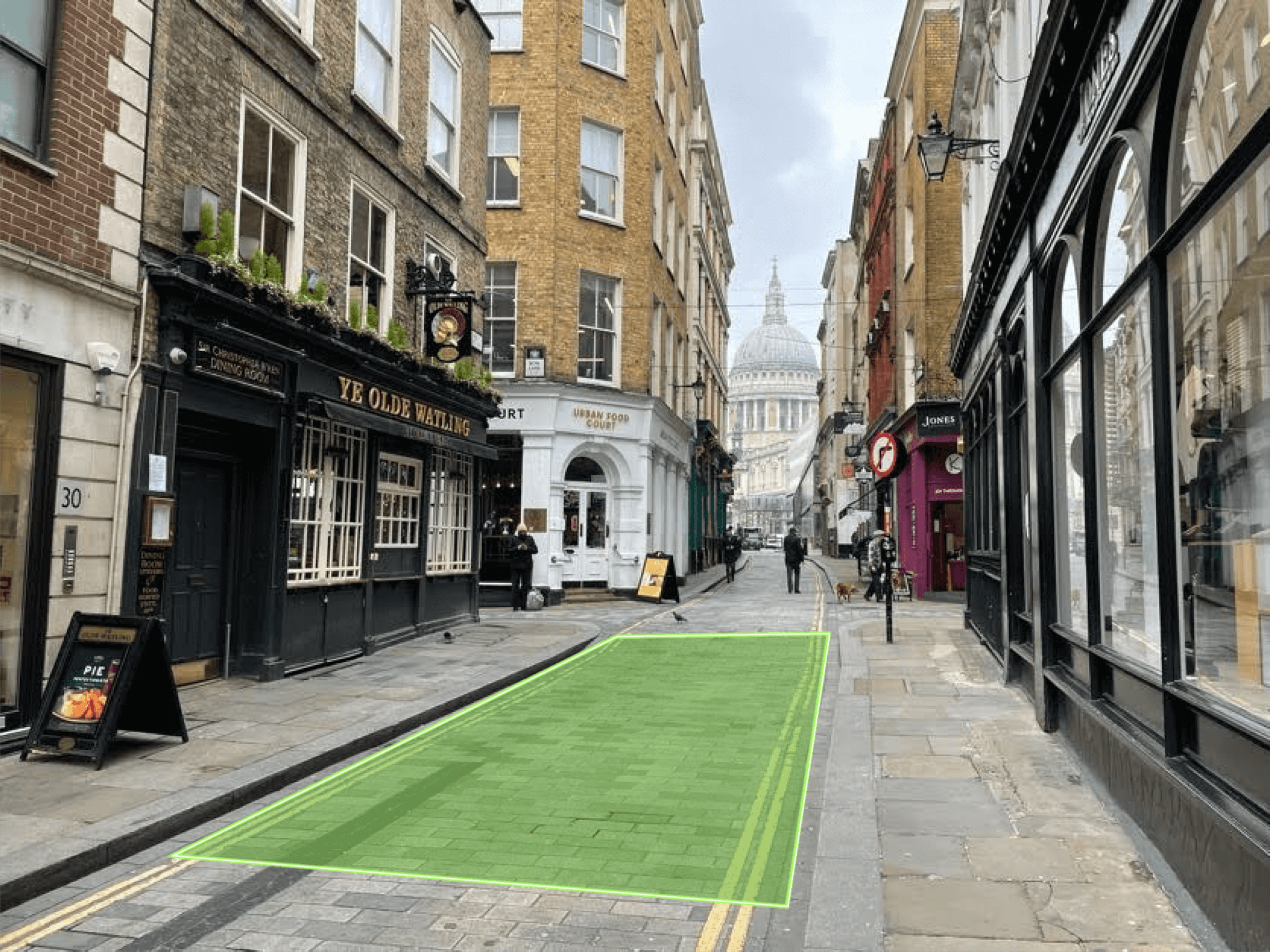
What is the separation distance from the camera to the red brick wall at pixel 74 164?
23.3ft

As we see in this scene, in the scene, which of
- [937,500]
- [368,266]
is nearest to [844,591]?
[937,500]

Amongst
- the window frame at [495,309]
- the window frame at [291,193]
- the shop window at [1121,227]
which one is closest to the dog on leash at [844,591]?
the window frame at [495,309]

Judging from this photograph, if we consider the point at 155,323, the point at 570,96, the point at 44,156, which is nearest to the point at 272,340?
the point at 155,323

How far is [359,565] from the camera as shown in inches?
489

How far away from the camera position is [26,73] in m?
7.29

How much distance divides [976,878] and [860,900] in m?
0.68

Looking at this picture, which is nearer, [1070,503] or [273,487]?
[1070,503]

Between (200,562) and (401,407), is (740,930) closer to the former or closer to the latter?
(200,562)

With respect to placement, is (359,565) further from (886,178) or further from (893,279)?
(886,178)

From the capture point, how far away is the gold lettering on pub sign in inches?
461

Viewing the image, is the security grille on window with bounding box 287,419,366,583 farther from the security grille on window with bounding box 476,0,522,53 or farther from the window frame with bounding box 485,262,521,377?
the security grille on window with bounding box 476,0,522,53

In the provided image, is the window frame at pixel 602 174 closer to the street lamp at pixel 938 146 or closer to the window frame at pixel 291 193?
the street lamp at pixel 938 146

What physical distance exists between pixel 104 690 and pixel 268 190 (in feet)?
18.9

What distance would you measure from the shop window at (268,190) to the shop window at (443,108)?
3.98m
